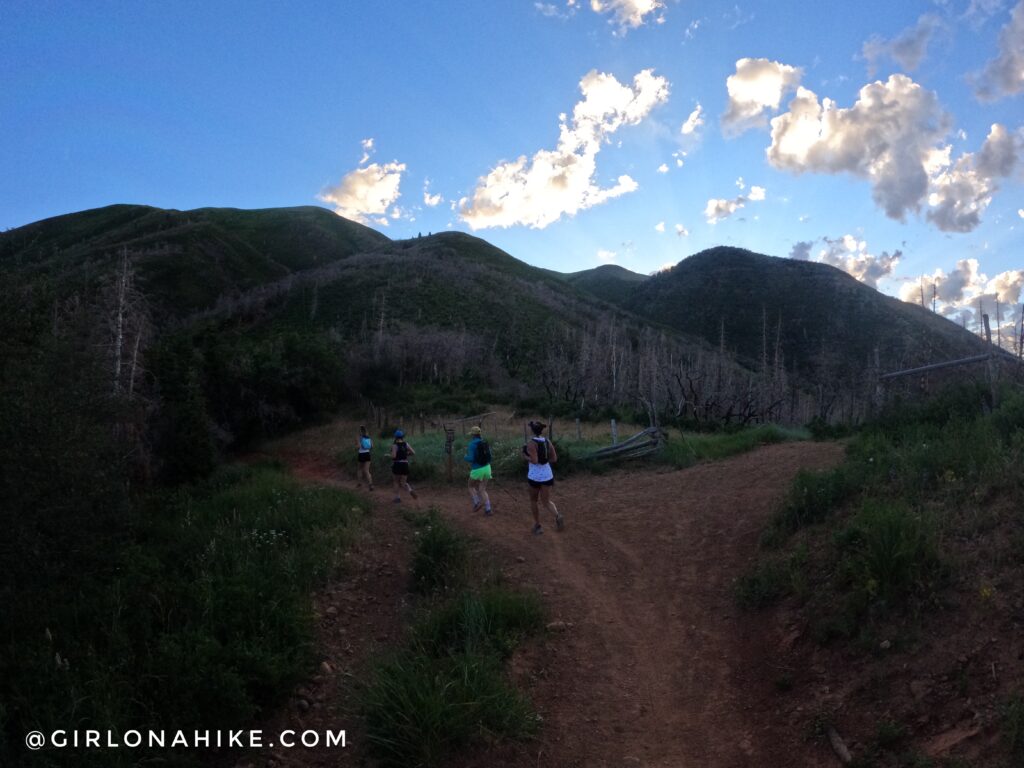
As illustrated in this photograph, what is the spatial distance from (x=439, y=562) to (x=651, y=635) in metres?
2.82

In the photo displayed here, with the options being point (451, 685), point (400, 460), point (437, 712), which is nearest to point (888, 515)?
point (451, 685)

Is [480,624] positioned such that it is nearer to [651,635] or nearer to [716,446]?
[651,635]

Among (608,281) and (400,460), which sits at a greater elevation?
(608,281)

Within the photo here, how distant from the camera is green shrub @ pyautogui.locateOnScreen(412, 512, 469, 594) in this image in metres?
8.12

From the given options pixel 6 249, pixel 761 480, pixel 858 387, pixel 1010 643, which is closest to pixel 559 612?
pixel 1010 643

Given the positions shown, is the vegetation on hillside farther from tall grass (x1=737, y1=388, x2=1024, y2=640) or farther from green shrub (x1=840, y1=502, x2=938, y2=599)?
green shrub (x1=840, y1=502, x2=938, y2=599)

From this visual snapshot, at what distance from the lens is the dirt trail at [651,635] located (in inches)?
197

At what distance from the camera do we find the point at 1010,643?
4.59 meters

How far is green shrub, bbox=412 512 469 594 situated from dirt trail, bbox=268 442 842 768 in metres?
0.65

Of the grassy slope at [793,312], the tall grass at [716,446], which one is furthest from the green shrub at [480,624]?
the grassy slope at [793,312]

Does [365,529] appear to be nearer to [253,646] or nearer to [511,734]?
[253,646]

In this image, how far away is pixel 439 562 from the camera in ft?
27.7

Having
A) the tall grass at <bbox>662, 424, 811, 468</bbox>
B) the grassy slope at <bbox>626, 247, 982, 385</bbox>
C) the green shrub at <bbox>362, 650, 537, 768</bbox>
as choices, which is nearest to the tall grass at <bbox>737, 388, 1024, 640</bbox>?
the green shrub at <bbox>362, 650, 537, 768</bbox>

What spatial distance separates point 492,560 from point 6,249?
14.7m
